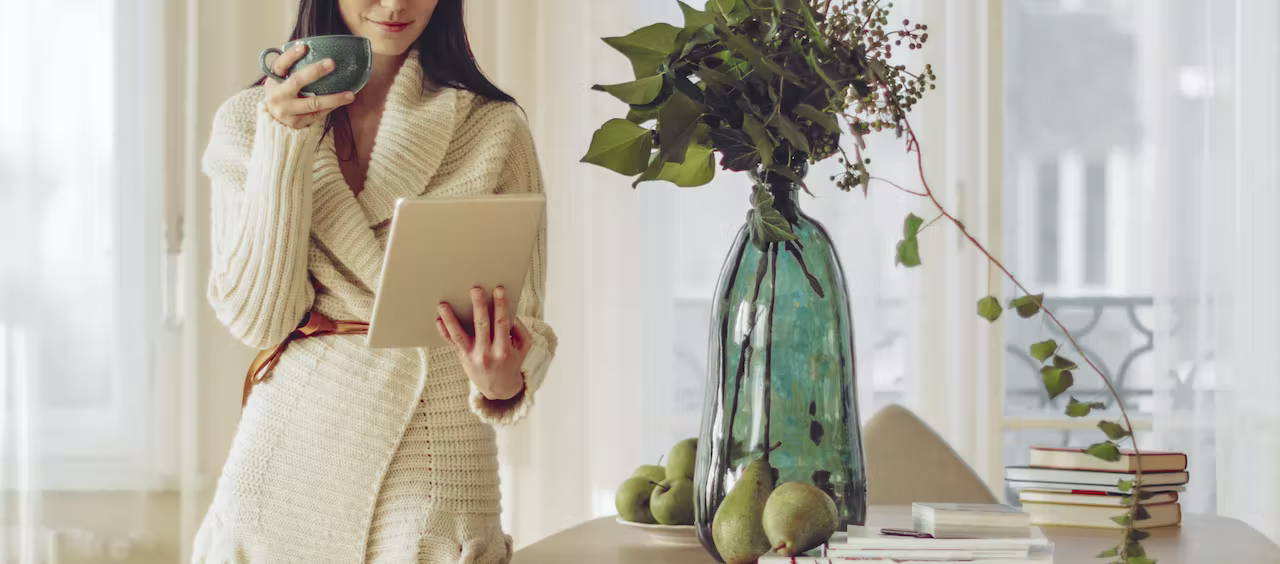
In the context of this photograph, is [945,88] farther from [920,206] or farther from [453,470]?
[453,470]

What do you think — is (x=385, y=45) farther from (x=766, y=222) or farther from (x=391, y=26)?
(x=766, y=222)

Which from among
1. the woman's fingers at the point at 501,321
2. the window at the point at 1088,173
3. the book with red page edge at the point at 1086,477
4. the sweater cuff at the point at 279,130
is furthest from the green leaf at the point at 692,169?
the window at the point at 1088,173

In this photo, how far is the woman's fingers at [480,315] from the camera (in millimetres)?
1168

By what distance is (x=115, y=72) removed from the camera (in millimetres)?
2922

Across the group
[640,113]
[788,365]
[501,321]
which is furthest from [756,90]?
[501,321]

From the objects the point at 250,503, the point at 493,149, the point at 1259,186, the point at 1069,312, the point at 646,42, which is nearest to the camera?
the point at 646,42

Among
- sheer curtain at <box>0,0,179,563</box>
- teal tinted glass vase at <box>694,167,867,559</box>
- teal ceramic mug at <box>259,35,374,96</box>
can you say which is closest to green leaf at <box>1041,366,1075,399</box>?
teal tinted glass vase at <box>694,167,867,559</box>

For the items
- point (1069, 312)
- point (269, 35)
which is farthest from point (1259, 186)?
point (269, 35)

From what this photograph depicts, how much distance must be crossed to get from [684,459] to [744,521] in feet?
0.81

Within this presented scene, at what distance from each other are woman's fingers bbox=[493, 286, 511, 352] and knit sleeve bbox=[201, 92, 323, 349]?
0.26m

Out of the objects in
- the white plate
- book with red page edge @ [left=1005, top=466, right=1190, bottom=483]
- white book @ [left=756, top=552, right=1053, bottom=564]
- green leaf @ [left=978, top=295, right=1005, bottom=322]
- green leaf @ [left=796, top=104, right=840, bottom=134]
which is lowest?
the white plate

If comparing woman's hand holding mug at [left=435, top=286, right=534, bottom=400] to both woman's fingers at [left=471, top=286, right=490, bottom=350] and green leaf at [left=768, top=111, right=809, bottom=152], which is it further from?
green leaf at [left=768, top=111, right=809, bottom=152]

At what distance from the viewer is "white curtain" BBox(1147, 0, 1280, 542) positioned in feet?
9.45

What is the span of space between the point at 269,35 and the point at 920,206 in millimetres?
1633
